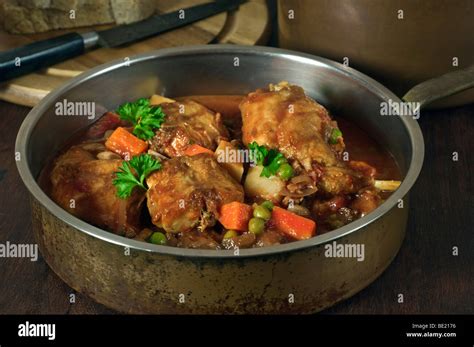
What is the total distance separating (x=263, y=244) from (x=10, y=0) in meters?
2.10

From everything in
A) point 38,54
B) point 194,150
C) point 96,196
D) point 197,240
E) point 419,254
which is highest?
point 38,54

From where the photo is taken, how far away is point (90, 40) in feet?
13.3

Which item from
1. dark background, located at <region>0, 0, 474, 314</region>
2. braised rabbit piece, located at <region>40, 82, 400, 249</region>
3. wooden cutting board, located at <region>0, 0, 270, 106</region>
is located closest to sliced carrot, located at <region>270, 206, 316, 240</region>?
braised rabbit piece, located at <region>40, 82, 400, 249</region>

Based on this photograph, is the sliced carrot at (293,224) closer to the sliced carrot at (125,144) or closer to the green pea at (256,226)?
the green pea at (256,226)

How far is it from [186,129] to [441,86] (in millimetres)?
970

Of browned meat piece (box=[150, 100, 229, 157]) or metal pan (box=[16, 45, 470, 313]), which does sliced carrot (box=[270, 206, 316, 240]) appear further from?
browned meat piece (box=[150, 100, 229, 157])

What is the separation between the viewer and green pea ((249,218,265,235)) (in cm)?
281

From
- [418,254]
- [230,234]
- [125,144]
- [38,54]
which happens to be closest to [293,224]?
[230,234]

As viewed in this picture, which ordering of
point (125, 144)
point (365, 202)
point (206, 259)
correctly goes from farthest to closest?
point (125, 144), point (365, 202), point (206, 259)

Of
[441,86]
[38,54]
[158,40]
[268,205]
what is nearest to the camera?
[268,205]

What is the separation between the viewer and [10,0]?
423 cm

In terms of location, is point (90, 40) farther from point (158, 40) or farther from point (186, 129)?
point (186, 129)

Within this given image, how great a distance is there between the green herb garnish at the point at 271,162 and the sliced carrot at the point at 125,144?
1.36ft

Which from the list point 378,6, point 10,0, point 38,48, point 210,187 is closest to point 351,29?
point 378,6
